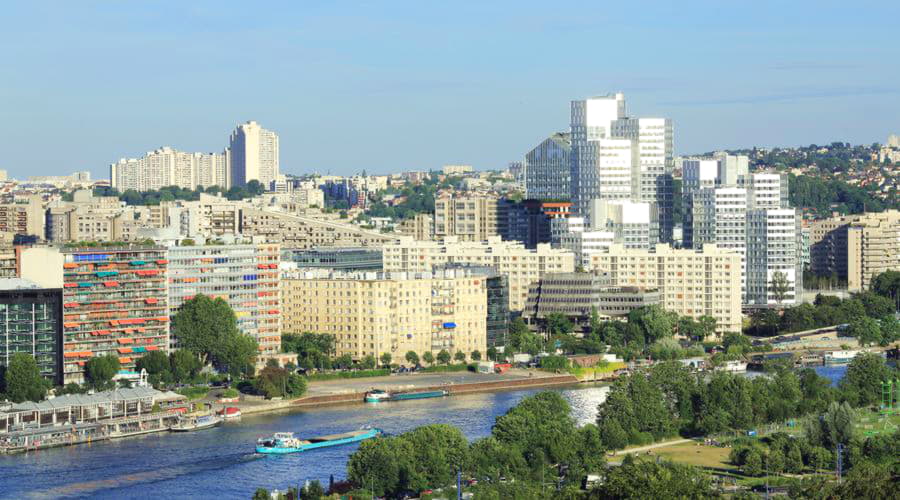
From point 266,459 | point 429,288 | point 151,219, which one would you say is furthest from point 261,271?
point 151,219

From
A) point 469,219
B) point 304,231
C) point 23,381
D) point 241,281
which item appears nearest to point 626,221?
point 469,219

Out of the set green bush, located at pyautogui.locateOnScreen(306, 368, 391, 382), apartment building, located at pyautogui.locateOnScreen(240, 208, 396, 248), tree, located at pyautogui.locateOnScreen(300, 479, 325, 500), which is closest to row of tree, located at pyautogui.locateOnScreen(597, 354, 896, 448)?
tree, located at pyautogui.locateOnScreen(300, 479, 325, 500)

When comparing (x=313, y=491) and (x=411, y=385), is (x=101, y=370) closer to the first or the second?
(x=411, y=385)

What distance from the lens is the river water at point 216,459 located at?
39844 mm

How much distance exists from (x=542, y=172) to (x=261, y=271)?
27949mm

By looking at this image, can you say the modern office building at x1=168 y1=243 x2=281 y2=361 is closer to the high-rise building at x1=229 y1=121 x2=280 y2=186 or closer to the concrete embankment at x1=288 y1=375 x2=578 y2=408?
the concrete embankment at x1=288 y1=375 x2=578 y2=408

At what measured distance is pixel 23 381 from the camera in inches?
1953

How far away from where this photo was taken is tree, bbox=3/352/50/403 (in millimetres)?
49406

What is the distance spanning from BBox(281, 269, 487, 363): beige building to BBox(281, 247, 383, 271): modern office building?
1210 centimetres

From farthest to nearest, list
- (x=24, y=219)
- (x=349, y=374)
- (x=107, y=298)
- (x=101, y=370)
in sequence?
(x=24, y=219) → (x=349, y=374) → (x=107, y=298) → (x=101, y=370)

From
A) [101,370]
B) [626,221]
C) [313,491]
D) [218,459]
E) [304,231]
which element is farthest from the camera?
[304,231]

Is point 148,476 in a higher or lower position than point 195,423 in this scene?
lower

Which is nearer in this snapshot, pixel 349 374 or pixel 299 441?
pixel 299 441

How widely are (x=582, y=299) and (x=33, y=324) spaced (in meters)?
22.2
